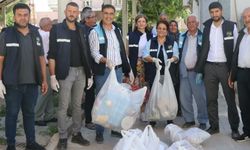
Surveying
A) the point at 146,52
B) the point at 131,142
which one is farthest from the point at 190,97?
the point at 131,142

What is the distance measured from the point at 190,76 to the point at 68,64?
220cm

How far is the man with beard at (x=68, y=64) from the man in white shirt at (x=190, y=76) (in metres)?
1.75

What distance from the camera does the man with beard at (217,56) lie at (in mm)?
6582

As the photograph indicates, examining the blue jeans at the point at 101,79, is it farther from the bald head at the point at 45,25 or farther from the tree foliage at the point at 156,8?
the tree foliage at the point at 156,8

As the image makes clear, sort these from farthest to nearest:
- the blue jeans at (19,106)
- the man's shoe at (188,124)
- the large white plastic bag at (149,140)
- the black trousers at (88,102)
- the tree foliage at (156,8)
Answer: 1. the tree foliage at (156,8)
2. the black trousers at (88,102)
3. the man's shoe at (188,124)
4. the blue jeans at (19,106)
5. the large white plastic bag at (149,140)

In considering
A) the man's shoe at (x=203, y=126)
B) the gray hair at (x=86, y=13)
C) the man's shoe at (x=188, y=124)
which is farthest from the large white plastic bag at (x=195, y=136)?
the gray hair at (x=86, y=13)

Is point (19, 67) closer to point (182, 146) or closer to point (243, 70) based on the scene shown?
point (182, 146)

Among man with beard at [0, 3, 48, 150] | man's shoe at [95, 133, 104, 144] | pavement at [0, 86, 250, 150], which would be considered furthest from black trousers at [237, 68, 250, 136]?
man with beard at [0, 3, 48, 150]

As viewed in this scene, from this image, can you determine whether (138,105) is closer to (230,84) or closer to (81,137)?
(81,137)

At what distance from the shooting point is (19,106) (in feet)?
19.2

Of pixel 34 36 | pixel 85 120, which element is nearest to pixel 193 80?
pixel 85 120

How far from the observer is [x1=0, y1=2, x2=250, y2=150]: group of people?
18.9 feet

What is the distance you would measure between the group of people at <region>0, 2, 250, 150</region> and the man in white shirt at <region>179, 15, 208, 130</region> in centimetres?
2

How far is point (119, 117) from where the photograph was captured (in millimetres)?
6082
